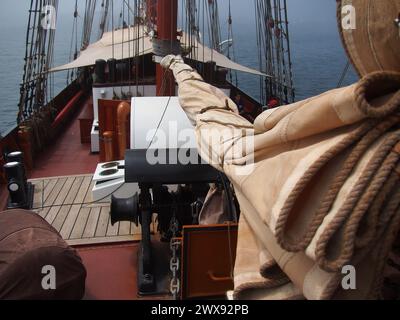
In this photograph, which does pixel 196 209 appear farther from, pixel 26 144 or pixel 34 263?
pixel 26 144

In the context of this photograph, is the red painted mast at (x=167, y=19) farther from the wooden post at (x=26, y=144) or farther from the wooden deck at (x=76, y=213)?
the wooden post at (x=26, y=144)

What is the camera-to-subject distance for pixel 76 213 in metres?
4.46

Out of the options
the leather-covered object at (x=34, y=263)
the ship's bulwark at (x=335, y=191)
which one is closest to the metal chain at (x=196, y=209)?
the leather-covered object at (x=34, y=263)

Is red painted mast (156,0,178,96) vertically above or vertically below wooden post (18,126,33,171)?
above

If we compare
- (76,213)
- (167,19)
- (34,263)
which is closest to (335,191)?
(34,263)

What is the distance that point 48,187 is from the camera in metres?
5.28

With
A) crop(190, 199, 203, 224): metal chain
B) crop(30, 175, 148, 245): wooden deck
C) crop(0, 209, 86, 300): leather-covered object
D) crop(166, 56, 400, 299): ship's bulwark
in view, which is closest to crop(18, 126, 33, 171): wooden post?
crop(30, 175, 148, 245): wooden deck

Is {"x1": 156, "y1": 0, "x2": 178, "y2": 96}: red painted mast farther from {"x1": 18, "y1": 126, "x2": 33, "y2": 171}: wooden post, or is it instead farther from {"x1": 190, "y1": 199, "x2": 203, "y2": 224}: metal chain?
{"x1": 190, "y1": 199, "x2": 203, "y2": 224}: metal chain

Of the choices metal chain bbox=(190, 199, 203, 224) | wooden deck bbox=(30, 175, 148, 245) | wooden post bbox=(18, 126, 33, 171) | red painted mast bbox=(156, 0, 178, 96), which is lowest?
wooden deck bbox=(30, 175, 148, 245)

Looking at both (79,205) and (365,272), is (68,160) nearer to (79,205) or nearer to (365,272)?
(79,205)

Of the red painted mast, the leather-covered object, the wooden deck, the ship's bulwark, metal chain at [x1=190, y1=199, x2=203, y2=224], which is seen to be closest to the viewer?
the ship's bulwark

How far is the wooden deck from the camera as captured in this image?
397 centimetres

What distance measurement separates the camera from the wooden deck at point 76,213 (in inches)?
156
